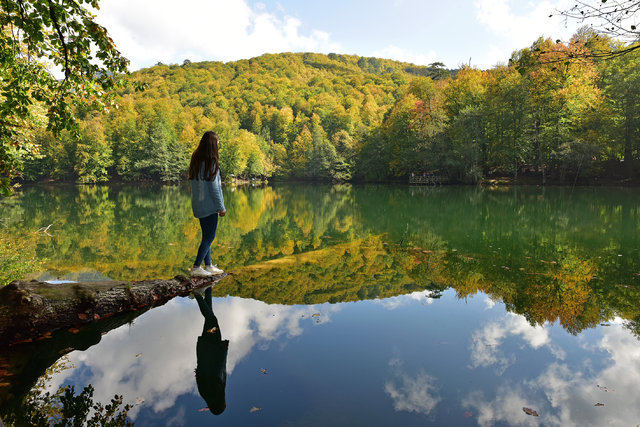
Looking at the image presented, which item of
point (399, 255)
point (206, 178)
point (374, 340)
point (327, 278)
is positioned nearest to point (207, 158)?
point (206, 178)

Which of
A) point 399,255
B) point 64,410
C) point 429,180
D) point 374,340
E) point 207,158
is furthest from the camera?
point 429,180

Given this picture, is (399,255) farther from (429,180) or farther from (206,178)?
(429,180)

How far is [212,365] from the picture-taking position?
3688 millimetres

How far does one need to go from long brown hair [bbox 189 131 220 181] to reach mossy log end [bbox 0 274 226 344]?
6.25 feet

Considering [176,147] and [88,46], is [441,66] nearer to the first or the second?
[176,147]

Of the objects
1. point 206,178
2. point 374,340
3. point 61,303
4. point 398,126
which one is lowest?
point 374,340

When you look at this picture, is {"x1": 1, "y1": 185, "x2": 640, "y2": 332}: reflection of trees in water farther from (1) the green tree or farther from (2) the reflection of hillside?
(1) the green tree

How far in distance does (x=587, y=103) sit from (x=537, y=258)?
3734 cm

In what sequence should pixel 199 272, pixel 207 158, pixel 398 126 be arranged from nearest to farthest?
1. pixel 207 158
2. pixel 199 272
3. pixel 398 126

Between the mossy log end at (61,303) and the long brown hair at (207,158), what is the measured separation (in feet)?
6.25

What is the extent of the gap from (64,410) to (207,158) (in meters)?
3.87

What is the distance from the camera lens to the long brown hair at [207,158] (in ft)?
19.1

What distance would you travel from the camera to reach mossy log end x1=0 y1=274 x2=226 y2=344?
4020 mm

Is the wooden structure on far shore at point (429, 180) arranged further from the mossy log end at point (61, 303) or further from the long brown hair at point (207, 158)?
the mossy log end at point (61, 303)
